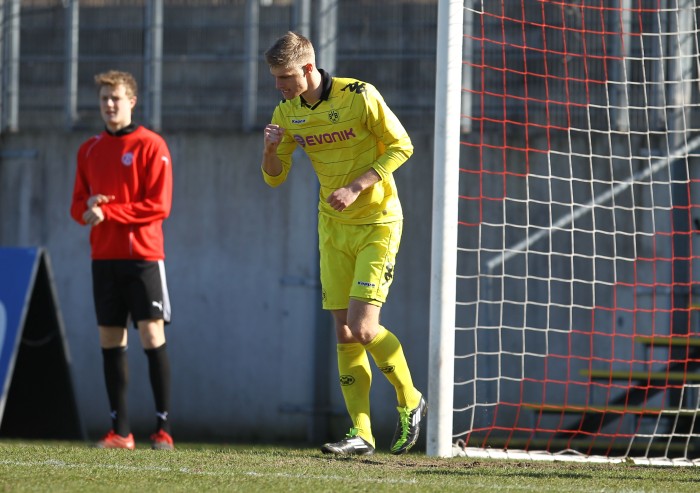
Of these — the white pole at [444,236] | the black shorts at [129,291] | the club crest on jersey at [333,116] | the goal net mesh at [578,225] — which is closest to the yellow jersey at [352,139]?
the club crest on jersey at [333,116]

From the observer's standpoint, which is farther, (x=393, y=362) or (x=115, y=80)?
(x=115, y=80)

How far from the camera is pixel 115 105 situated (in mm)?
6320

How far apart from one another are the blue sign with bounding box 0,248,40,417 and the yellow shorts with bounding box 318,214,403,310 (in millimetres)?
2934

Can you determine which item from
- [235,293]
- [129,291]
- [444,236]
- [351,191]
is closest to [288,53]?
[351,191]

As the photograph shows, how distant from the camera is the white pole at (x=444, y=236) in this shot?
225 inches

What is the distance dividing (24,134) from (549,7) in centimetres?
441

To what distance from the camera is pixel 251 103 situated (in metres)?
9.55

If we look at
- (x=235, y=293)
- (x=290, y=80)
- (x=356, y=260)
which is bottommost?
(x=235, y=293)

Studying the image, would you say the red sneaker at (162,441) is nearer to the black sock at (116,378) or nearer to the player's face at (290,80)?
the black sock at (116,378)

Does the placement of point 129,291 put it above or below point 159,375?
above

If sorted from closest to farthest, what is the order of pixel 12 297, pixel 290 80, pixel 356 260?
1. pixel 290 80
2. pixel 356 260
3. pixel 12 297

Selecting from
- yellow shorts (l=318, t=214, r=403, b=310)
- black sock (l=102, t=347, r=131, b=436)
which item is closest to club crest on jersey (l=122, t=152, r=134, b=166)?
black sock (l=102, t=347, r=131, b=436)

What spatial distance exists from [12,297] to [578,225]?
13.7ft

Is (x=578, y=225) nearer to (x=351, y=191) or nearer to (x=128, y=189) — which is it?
(x=128, y=189)
